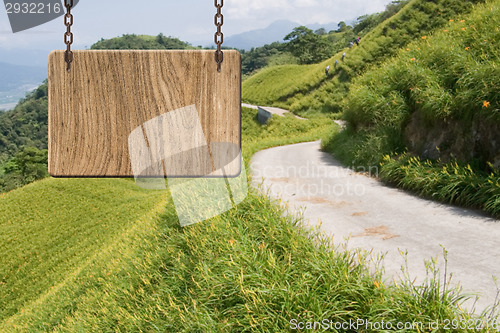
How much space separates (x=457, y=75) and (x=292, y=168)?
4.78m

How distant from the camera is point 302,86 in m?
39.2

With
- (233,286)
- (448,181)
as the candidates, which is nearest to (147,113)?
(233,286)

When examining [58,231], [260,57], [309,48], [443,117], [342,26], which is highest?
[342,26]

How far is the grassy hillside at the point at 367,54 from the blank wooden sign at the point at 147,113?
2760 cm

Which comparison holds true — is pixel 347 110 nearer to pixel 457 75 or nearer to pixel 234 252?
pixel 457 75

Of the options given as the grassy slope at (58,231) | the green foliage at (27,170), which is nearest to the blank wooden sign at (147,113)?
the grassy slope at (58,231)

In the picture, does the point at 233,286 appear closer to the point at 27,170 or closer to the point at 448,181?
the point at 448,181

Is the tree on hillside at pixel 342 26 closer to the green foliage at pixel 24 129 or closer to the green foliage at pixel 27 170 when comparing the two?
the green foliage at pixel 24 129

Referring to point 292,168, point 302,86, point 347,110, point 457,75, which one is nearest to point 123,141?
point 457,75

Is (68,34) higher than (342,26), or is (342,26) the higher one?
(342,26)

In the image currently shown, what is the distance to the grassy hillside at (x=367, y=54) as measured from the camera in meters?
29.6

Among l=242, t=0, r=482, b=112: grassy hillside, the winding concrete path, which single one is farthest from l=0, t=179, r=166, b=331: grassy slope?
l=242, t=0, r=482, b=112: grassy hillside

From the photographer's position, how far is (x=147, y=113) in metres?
1.50

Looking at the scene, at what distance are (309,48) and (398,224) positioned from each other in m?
64.4
